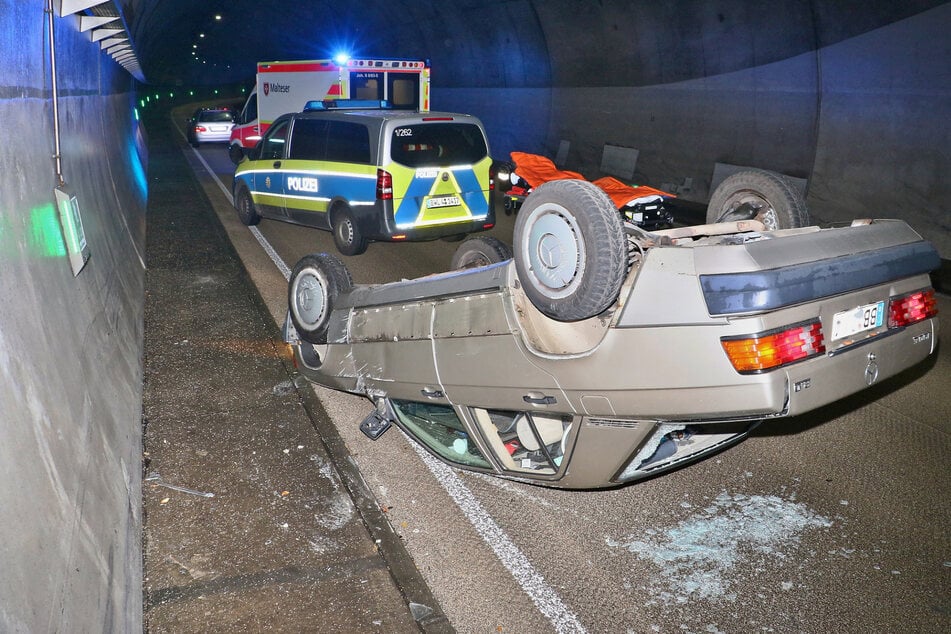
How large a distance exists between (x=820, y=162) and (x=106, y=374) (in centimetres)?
1236

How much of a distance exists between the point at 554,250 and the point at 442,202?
23.1ft

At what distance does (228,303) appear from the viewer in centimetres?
884

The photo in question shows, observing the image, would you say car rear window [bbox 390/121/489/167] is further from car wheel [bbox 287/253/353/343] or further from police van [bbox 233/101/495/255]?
car wheel [bbox 287/253/353/343]

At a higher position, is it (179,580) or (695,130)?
(695,130)

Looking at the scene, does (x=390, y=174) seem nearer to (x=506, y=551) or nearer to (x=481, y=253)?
(x=481, y=253)

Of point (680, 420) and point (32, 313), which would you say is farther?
point (680, 420)

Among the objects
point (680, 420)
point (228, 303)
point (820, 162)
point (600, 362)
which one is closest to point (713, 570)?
point (680, 420)

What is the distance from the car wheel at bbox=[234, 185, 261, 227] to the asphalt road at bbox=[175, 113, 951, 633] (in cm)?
813

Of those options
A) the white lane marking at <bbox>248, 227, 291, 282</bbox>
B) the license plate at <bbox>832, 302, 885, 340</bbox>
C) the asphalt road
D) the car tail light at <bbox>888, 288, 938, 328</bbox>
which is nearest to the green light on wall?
the asphalt road

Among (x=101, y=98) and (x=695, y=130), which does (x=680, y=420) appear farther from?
(x=695, y=130)

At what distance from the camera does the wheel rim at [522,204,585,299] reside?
12.1 ft

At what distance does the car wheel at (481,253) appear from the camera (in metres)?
6.01

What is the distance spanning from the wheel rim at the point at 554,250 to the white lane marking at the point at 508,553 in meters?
1.53

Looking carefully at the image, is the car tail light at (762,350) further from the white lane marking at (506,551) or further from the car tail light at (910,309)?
the white lane marking at (506,551)
